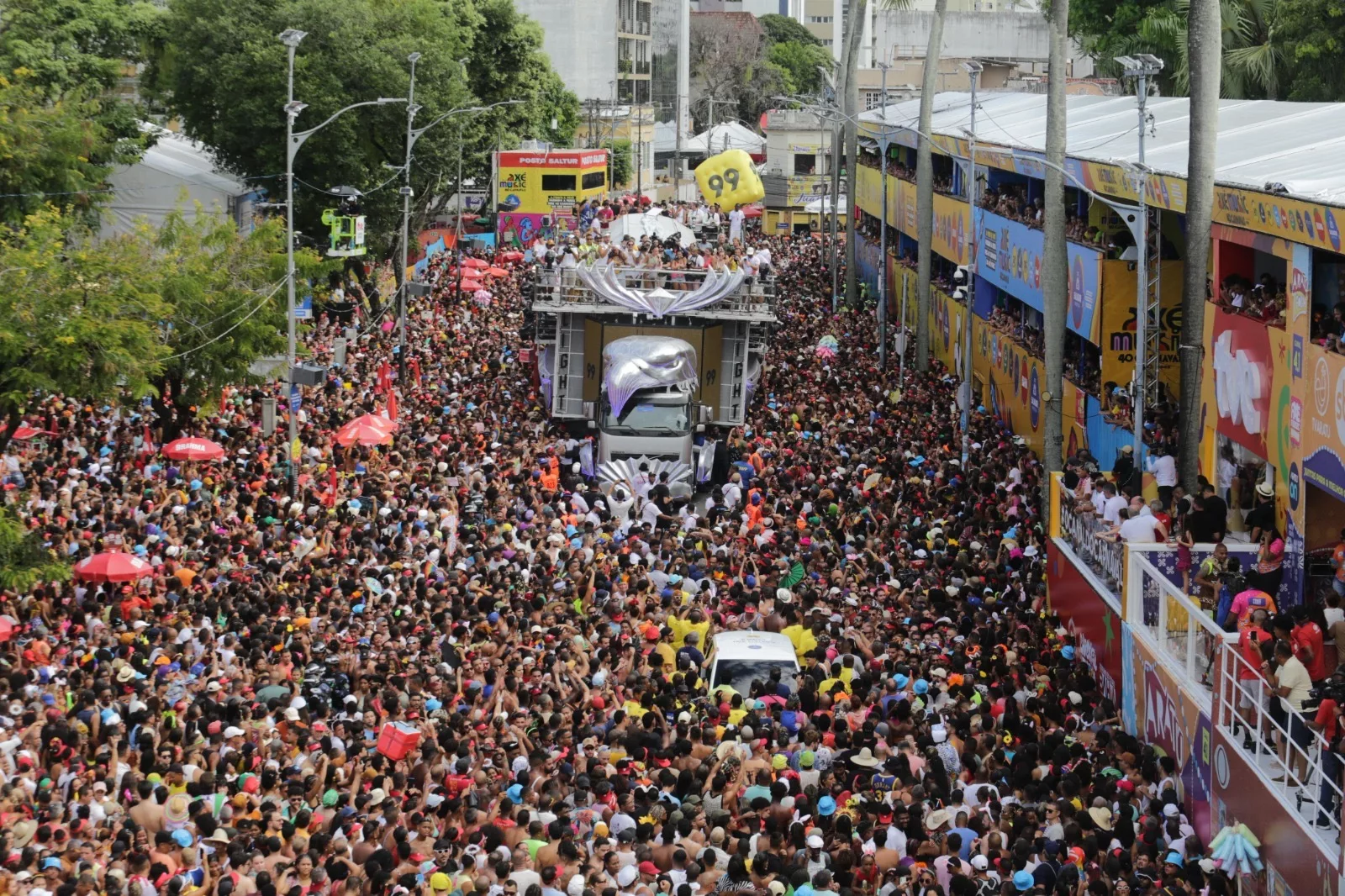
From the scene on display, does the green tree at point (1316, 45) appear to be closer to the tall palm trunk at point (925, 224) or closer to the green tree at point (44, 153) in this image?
the tall palm trunk at point (925, 224)

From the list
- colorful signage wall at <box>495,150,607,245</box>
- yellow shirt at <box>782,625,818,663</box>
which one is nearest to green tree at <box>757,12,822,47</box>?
colorful signage wall at <box>495,150,607,245</box>

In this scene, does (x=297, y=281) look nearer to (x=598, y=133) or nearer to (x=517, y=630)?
(x=517, y=630)

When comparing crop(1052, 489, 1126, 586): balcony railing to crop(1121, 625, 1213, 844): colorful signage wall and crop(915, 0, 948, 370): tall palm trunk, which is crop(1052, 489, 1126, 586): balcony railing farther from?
crop(915, 0, 948, 370): tall palm trunk

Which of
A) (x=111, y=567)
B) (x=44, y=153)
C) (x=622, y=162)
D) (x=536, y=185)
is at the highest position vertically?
(x=622, y=162)

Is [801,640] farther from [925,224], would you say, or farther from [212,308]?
[925,224]

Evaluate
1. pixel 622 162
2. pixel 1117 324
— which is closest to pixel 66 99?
pixel 1117 324

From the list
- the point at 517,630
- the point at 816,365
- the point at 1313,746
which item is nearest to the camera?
the point at 1313,746

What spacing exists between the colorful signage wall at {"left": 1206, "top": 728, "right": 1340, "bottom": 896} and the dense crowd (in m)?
0.43

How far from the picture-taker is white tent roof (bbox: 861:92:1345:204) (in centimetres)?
1891

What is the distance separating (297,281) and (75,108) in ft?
34.1

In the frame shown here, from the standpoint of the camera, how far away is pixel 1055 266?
26.9m

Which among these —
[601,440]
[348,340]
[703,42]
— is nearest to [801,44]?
[703,42]

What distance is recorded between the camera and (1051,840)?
13.5 m

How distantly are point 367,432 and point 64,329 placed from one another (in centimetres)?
722
